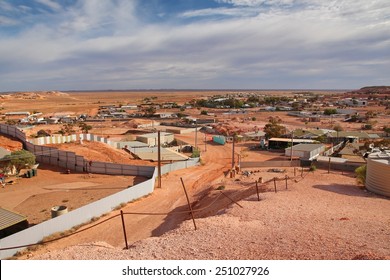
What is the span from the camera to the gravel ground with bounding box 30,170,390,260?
30.0 feet

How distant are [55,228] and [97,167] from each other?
12581 mm

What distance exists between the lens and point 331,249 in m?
9.20

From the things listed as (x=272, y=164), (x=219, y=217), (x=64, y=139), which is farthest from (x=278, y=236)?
(x=64, y=139)

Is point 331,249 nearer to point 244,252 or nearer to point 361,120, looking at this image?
point 244,252

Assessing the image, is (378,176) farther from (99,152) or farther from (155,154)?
(99,152)

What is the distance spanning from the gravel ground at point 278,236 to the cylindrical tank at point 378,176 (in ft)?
5.27

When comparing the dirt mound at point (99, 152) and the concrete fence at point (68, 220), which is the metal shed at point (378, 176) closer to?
the concrete fence at point (68, 220)

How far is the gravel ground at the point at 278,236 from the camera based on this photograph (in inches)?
360

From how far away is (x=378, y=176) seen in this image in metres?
18.2

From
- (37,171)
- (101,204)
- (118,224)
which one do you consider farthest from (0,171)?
(118,224)

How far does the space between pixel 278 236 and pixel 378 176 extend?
11.0 m
